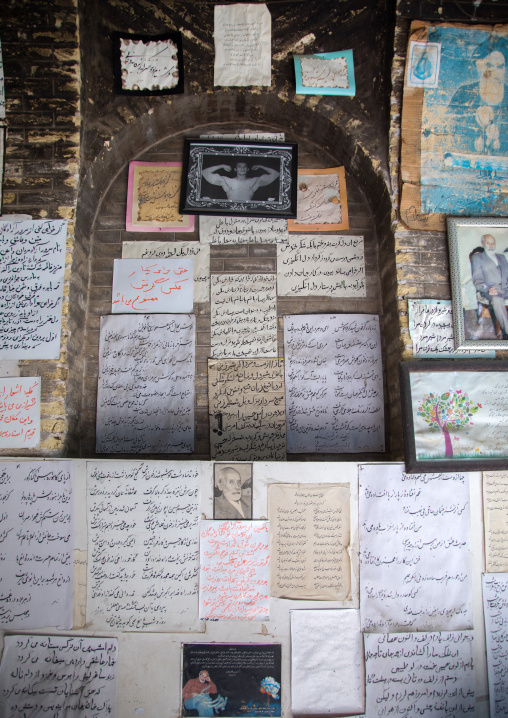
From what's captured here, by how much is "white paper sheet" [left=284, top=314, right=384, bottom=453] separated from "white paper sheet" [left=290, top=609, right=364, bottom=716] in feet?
2.50

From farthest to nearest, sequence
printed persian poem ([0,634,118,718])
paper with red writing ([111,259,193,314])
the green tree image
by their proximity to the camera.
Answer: paper with red writing ([111,259,193,314])
the green tree image
printed persian poem ([0,634,118,718])

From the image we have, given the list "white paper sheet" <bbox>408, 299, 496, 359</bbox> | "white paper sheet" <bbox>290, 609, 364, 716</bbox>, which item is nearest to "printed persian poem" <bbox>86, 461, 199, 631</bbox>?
"white paper sheet" <bbox>290, 609, 364, 716</bbox>

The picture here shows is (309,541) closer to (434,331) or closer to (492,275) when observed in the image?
(434,331)

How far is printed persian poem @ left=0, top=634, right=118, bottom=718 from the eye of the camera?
1.88 meters

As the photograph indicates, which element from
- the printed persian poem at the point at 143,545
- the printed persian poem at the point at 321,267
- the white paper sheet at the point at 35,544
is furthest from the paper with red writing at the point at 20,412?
the printed persian poem at the point at 321,267

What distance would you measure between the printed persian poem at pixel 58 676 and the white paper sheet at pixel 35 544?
0.32ft

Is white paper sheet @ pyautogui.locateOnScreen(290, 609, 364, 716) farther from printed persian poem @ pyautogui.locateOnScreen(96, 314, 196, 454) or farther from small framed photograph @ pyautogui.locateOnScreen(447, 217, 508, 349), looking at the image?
small framed photograph @ pyautogui.locateOnScreen(447, 217, 508, 349)

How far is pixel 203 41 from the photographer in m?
2.29

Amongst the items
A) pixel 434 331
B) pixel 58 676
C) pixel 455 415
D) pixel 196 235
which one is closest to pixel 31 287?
pixel 196 235

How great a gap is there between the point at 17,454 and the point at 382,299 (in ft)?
6.55

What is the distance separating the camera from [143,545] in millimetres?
1962

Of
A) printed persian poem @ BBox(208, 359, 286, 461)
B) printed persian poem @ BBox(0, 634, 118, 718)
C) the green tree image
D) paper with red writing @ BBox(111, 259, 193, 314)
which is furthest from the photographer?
paper with red writing @ BBox(111, 259, 193, 314)

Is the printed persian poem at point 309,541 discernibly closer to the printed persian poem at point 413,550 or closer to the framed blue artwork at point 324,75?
the printed persian poem at point 413,550

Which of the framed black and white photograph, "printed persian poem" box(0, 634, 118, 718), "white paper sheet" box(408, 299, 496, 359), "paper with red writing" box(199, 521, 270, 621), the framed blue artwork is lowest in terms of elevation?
"printed persian poem" box(0, 634, 118, 718)
